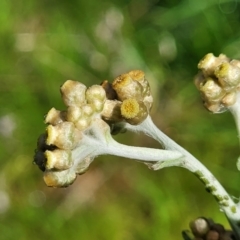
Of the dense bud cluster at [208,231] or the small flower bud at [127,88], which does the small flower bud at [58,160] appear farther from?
the dense bud cluster at [208,231]

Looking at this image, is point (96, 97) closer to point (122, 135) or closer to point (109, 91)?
point (109, 91)

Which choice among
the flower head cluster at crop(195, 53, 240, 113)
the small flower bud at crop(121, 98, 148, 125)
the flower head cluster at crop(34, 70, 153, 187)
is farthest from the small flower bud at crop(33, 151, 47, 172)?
the flower head cluster at crop(195, 53, 240, 113)

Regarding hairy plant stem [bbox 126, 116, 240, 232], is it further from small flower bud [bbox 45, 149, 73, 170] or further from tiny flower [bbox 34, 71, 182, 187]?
small flower bud [bbox 45, 149, 73, 170]

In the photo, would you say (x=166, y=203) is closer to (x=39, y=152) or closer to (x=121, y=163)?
(x=121, y=163)

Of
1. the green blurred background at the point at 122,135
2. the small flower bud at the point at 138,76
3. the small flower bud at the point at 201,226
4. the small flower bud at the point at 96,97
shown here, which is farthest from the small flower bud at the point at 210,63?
the green blurred background at the point at 122,135

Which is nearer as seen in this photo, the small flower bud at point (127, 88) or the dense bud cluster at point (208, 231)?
the small flower bud at point (127, 88)
